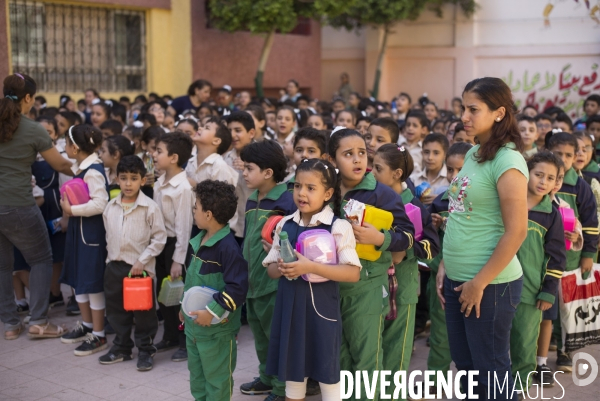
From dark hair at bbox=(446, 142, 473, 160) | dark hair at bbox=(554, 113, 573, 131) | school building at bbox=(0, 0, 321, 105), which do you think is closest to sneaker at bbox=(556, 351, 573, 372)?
dark hair at bbox=(446, 142, 473, 160)

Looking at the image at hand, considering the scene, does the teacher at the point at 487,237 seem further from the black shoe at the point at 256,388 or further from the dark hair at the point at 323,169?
the black shoe at the point at 256,388

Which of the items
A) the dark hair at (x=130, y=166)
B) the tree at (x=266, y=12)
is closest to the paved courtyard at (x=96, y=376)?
the dark hair at (x=130, y=166)

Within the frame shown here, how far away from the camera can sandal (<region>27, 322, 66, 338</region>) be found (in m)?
5.40

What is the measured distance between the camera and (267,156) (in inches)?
168

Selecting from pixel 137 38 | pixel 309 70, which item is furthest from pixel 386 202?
pixel 309 70

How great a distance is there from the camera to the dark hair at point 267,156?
4.27 meters

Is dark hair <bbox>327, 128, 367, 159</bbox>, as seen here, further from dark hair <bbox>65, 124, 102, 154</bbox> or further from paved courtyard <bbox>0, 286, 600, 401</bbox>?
dark hair <bbox>65, 124, 102, 154</bbox>

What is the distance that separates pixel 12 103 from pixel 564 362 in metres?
4.37

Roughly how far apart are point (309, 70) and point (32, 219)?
505 inches

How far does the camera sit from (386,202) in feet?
12.3

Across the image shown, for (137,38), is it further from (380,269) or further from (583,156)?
(380,269)

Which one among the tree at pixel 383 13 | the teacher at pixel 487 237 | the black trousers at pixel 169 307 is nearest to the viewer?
the teacher at pixel 487 237

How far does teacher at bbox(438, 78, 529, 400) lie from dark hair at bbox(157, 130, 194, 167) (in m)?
2.55

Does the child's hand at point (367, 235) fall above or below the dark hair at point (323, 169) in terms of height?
below
